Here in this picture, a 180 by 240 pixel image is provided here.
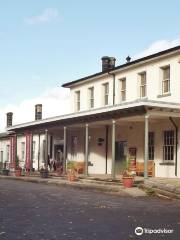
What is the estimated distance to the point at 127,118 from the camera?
2434 cm

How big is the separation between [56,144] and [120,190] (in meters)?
18.2

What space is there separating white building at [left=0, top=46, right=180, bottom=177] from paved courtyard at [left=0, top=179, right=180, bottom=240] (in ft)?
19.9

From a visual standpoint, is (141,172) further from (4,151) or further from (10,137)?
(4,151)

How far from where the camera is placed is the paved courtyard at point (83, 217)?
10008mm

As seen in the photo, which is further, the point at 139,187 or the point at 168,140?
the point at 168,140

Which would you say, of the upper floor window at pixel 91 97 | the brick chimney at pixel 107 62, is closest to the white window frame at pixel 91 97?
the upper floor window at pixel 91 97

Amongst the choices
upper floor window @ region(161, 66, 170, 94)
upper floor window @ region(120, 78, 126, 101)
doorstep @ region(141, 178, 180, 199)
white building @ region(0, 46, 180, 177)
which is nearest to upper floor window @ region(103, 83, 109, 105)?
white building @ region(0, 46, 180, 177)

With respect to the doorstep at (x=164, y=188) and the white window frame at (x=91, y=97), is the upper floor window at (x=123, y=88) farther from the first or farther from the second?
the doorstep at (x=164, y=188)

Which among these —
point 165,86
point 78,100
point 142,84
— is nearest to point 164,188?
point 165,86

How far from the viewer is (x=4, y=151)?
47.0m

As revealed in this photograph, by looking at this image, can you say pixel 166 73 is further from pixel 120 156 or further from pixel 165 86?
pixel 120 156

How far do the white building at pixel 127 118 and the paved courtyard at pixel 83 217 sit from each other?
6070 mm

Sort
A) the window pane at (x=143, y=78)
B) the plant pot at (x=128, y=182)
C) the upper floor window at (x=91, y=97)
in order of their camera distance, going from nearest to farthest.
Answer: the plant pot at (x=128, y=182)
the window pane at (x=143, y=78)
the upper floor window at (x=91, y=97)

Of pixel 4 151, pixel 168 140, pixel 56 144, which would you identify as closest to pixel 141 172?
pixel 168 140
